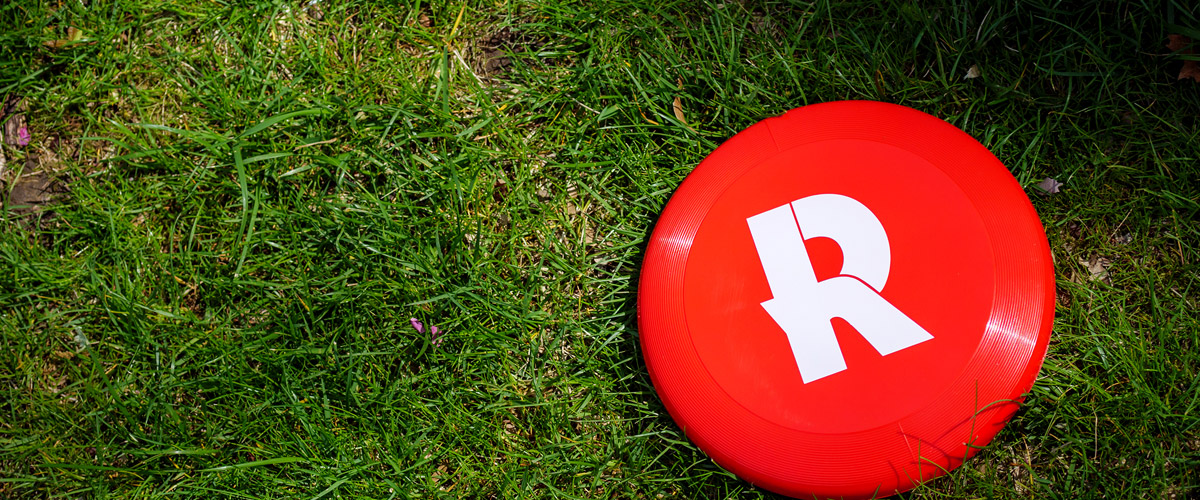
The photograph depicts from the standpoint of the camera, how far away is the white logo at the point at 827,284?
1689 millimetres

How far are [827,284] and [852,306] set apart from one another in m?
0.08

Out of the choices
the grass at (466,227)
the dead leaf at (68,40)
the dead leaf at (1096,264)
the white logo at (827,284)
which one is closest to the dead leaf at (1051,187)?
the grass at (466,227)

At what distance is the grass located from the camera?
1985 mm

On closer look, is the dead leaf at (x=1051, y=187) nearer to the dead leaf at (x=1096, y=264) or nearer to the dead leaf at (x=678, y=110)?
the dead leaf at (x=1096, y=264)

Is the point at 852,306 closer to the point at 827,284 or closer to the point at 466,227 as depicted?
the point at 827,284

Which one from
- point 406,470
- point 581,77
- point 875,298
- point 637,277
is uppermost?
point 581,77

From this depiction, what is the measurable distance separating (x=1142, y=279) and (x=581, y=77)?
1737 mm

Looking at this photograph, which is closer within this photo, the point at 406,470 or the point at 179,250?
the point at 406,470

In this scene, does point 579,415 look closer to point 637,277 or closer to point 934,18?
point 637,277

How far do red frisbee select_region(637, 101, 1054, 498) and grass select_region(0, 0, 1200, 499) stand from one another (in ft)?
0.87

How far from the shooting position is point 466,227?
7.11 feet

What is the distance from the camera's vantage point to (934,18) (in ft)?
6.99

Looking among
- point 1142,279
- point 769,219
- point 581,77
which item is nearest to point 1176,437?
point 1142,279

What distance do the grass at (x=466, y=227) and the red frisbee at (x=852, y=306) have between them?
0.87 feet
